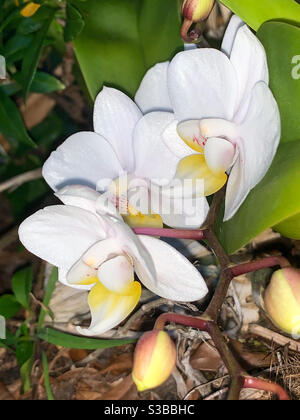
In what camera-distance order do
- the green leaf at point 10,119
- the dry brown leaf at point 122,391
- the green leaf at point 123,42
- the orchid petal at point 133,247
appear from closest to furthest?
the orchid petal at point 133,247, the green leaf at point 123,42, the dry brown leaf at point 122,391, the green leaf at point 10,119

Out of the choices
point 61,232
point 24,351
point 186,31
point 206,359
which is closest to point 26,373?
point 24,351

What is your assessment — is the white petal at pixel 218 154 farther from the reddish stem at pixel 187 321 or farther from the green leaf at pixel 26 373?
the green leaf at pixel 26 373

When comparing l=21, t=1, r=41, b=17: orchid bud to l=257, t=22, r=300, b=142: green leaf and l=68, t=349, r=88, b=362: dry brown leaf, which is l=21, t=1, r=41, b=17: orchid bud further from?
l=68, t=349, r=88, b=362: dry brown leaf

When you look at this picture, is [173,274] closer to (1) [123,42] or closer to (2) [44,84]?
(1) [123,42]

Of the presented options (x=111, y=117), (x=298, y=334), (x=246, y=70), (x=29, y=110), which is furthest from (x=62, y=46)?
(x=298, y=334)

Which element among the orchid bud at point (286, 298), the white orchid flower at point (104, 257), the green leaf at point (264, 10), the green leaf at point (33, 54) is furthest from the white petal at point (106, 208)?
the green leaf at point (33, 54)

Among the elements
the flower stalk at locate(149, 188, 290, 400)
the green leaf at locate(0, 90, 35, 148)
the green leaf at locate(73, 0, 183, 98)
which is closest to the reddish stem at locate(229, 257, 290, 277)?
the flower stalk at locate(149, 188, 290, 400)
